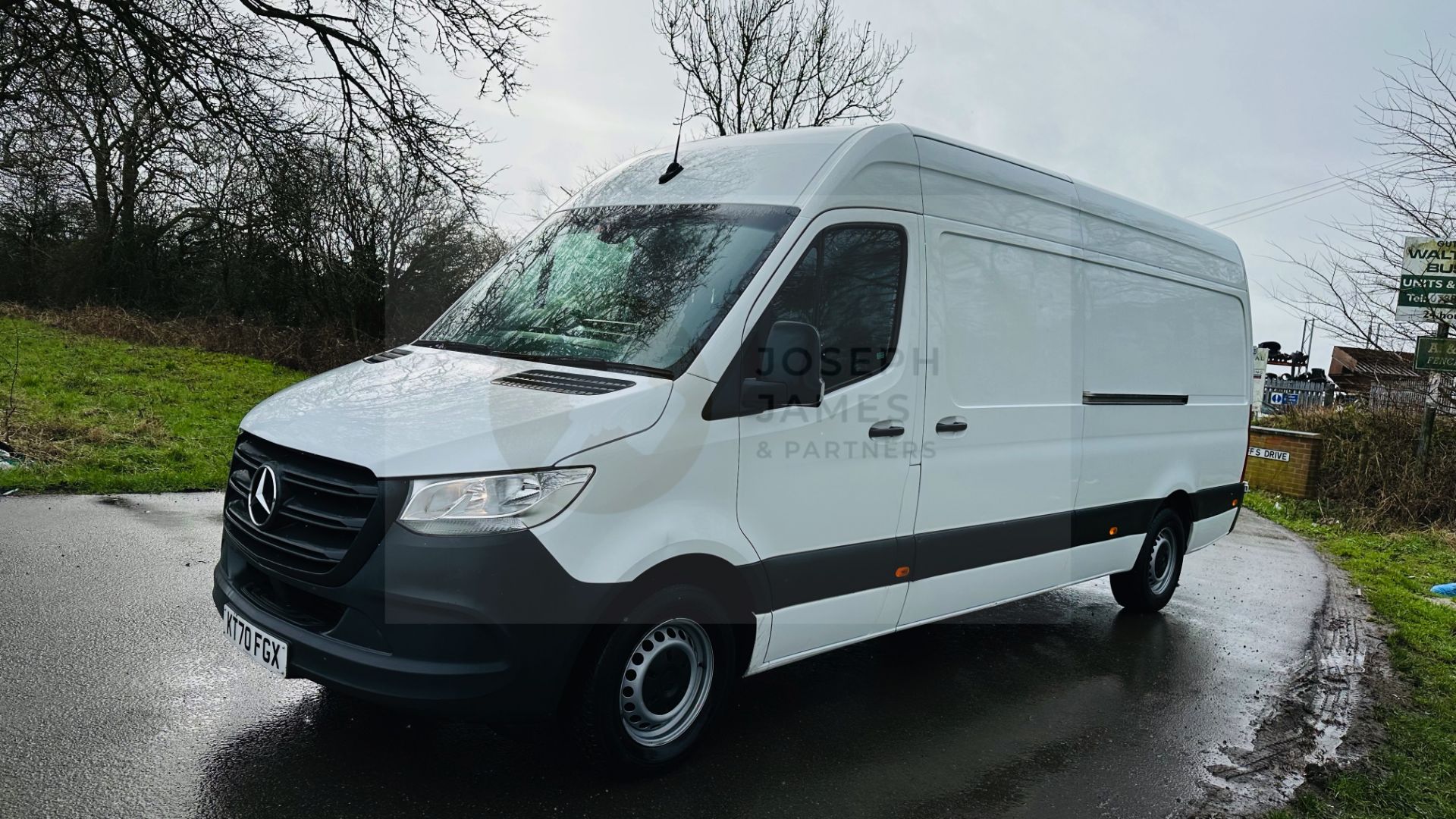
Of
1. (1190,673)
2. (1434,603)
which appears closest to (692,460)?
(1190,673)

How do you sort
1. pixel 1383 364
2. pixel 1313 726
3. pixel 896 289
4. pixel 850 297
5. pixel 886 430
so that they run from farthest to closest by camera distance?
pixel 1383 364
pixel 1313 726
pixel 896 289
pixel 886 430
pixel 850 297

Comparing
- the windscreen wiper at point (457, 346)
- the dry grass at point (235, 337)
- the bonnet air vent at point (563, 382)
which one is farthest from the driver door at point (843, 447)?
the dry grass at point (235, 337)

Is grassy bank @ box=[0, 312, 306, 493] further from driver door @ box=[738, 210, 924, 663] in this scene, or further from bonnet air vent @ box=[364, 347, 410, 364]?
driver door @ box=[738, 210, 924, 663]

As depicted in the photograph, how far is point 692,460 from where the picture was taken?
3.53 meters

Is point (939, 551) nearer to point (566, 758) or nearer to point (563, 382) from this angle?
point (566, 758)

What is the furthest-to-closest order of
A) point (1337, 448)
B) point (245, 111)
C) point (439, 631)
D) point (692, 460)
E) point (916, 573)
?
point (1337, 448)
point (245, 111)
point (916, 573)
point (692, 460)
point (439, 631)

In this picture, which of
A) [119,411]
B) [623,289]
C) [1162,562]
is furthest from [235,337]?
[623,289]

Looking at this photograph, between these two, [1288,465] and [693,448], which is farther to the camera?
[1288,465]

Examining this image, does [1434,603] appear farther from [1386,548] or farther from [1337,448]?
[1337,448]

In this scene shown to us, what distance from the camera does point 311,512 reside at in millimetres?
3340

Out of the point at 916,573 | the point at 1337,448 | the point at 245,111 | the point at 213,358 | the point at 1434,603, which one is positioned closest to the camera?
the point at 916,573

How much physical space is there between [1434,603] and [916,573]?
19.4 ft

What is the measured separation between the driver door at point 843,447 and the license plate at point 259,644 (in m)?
1.70

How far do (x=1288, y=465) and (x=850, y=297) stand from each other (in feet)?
40.2
